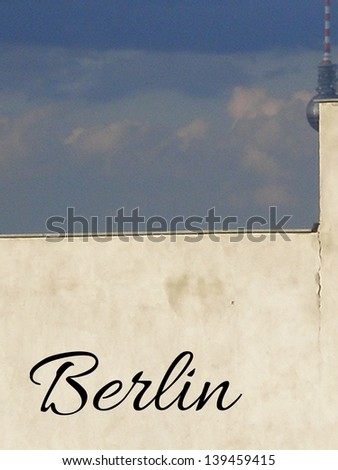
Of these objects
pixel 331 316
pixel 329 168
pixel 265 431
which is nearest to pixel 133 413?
pixel 265 431

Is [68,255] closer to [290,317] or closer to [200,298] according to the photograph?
[200,298]

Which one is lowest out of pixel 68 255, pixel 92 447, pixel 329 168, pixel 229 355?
pixel 92 447

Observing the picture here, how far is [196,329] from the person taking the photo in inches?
981

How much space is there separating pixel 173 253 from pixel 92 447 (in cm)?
Answer: 405

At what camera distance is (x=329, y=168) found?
24.5 meters

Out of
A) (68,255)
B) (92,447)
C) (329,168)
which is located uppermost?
(329,168)

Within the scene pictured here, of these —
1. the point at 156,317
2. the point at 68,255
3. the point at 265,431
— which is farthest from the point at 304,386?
the point at 68,255

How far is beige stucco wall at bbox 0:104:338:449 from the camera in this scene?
2459 centimetres

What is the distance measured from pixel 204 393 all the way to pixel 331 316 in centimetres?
281

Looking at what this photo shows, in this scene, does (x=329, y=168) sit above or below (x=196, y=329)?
above

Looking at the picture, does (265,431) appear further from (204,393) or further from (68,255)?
(68,255)

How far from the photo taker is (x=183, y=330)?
25.0 metres

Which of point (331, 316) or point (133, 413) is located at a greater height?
point (331, 316)

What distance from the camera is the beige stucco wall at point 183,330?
80.7ft
